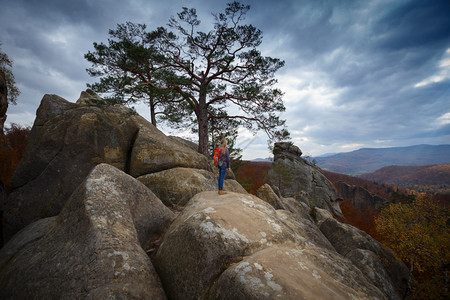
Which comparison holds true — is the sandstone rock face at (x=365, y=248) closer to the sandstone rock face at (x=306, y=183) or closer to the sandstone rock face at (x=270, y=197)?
the sandstone rock face at (x=270, y=197)

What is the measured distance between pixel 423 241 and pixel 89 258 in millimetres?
22152

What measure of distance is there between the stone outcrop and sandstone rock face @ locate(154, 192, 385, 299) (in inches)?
2872

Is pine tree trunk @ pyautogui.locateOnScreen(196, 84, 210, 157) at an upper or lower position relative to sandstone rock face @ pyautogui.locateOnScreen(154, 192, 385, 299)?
upper

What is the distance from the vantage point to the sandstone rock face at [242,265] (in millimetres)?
3119

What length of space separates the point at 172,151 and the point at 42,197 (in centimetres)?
641

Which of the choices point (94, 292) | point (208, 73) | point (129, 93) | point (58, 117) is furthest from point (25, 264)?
point (208, 73)

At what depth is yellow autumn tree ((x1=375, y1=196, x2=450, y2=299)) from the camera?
12.8 metres

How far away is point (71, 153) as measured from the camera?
935 centimetres

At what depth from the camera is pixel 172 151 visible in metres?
11.8

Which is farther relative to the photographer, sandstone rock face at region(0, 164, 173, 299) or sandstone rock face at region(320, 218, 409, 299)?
sandstone rock face at region(320, 218, 409, 299)

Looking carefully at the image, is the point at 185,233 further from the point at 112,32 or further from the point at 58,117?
the point at 112,32

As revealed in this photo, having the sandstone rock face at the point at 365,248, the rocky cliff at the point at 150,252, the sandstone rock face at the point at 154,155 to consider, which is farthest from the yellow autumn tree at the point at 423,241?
the sandstone rock face at the point at 154,155

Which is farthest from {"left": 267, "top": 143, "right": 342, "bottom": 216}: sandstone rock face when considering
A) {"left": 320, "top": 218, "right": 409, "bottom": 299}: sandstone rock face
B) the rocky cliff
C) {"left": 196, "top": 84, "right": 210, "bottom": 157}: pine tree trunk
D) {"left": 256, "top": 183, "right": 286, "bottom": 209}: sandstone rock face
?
the rocky cliff

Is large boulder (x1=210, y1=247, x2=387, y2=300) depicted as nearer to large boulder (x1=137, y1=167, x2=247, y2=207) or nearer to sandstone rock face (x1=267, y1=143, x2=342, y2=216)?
large boulder (x1=137, y1=167, x2=247, y2=207)
